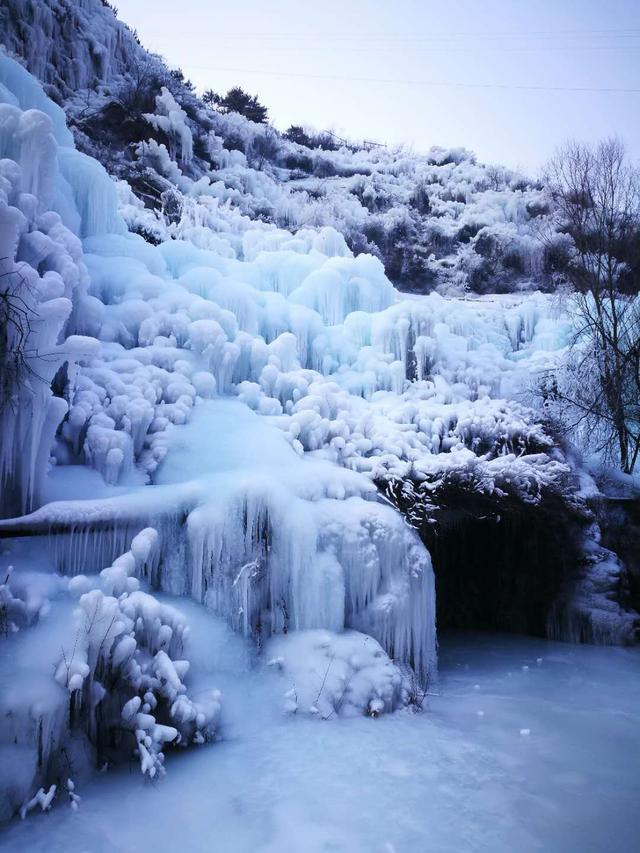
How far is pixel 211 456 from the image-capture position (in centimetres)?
554

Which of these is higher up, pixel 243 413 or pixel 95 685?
pixel 243 413

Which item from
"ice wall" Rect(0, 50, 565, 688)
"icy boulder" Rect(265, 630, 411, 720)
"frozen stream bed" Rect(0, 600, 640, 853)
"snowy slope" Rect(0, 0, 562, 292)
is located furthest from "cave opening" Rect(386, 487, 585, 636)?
"snowy slope" Rect(0, 0, 562, 292)

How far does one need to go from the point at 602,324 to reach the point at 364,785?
334 inches

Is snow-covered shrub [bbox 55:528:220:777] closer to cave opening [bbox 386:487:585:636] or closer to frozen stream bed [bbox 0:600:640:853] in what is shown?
frozen stream bed [bbox 0:600:640:853]

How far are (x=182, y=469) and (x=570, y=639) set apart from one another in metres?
5.99

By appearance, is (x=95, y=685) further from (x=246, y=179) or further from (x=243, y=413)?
(x=246, y=179)

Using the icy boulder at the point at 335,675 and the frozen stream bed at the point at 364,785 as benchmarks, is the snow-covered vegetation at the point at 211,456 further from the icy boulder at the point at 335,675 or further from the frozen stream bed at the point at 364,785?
the frozen stream bed at the point at 364,785

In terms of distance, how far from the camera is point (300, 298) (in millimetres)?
8664

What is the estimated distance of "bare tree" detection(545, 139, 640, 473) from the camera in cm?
877

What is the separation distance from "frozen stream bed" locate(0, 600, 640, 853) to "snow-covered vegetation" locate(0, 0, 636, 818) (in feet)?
0.61

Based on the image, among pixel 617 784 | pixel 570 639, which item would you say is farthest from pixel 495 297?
pixel 617 784

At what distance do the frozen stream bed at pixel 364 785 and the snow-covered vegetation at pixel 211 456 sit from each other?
19 cm

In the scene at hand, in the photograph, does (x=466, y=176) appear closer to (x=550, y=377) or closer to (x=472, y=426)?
(x=550, y=377)

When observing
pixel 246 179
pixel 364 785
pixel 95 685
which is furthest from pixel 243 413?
pixel 246 179
